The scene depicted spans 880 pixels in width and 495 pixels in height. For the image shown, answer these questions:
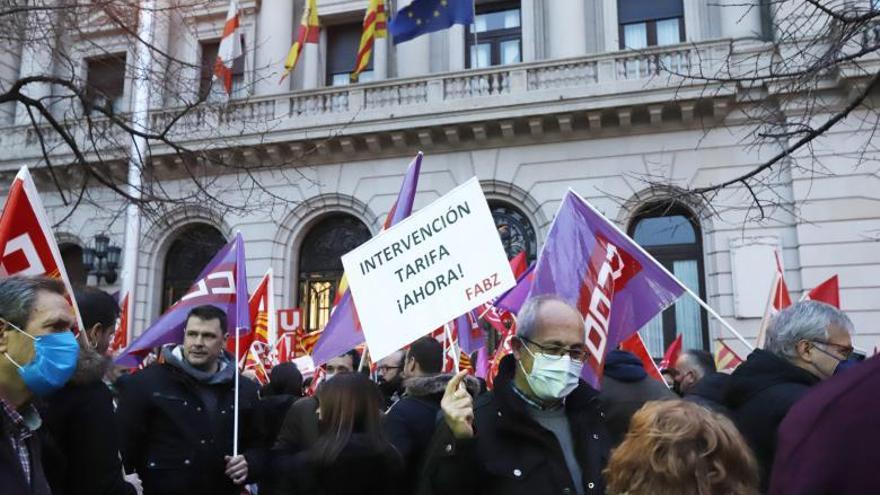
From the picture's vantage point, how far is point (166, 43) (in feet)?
63.1

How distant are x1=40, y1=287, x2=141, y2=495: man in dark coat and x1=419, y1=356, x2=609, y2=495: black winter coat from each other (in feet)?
4.47

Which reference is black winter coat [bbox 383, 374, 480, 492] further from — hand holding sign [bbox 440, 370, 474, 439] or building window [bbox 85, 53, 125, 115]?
building window [bbox 85, 53, 125, 115]

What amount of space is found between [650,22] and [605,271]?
13.3 meters

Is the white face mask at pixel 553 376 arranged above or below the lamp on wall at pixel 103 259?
below

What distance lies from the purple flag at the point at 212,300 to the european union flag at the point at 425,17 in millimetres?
9599

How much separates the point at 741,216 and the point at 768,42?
12.1 ft

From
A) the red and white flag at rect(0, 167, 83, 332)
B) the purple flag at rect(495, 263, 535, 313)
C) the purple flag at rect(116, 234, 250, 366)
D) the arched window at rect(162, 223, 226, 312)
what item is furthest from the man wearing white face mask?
the arched window at rect(162, 223, 226, 312)

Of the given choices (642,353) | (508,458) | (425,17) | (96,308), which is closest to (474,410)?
(508,458)

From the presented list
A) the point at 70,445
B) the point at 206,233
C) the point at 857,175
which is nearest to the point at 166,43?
the point at 206,233

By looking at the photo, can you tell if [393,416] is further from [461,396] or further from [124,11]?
[124,11]

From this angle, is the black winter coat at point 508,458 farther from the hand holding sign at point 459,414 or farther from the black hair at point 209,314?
the black hair at point 209,314

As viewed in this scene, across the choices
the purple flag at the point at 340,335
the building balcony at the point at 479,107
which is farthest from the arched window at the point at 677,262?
the purple flag at the point at 340,335

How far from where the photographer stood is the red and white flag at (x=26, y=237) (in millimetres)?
4117

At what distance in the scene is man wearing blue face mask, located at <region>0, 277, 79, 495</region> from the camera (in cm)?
238
